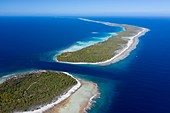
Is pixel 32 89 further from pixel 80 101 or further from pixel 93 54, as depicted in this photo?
pixel 93 54

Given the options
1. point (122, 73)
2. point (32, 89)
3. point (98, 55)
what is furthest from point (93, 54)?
point (32, 89)

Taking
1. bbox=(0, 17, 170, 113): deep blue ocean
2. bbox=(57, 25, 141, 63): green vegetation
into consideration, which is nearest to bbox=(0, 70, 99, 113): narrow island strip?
bbox=(0, 17, 170, 113): deep blue ocean

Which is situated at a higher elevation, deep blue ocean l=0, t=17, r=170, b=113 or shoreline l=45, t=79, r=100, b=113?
deep blue ocean l=0, t=17, r=170, b=113

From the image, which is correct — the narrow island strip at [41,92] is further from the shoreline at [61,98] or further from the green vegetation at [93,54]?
the green vegetation at [93,54]

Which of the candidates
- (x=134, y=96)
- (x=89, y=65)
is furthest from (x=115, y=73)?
(x=134, y=96)

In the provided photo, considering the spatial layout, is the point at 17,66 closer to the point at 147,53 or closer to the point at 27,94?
the point at 27,94

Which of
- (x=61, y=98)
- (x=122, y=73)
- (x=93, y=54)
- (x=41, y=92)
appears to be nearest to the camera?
(x=61, y=98)

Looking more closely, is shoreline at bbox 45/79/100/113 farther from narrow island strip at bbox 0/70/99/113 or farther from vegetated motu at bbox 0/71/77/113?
vegetated motu at bbox 0/71/77/113
